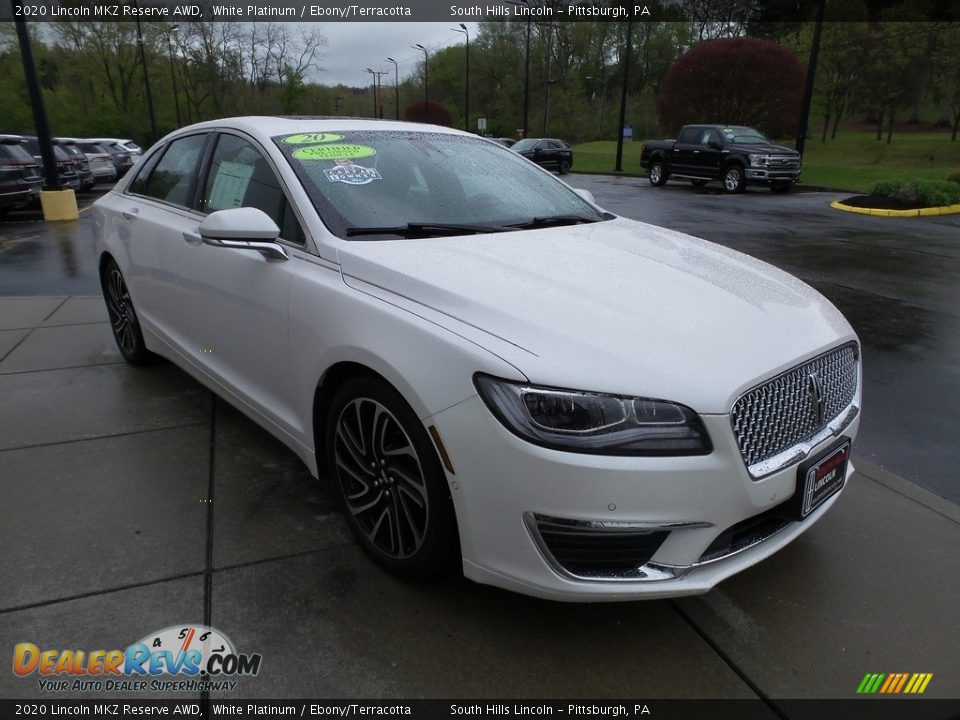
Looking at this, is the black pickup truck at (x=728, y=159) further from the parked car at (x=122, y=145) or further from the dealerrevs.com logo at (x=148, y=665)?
the dealerrevs.com logo at (x=148, y=665)

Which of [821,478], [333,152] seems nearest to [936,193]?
[821,478]

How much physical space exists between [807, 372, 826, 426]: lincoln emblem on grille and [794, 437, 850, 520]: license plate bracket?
12 centimetres

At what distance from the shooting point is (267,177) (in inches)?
125

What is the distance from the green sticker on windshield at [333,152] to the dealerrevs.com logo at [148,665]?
197 centimetres

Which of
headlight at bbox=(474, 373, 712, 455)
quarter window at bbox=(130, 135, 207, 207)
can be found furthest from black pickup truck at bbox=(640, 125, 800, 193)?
headlight at bbox=(474, 373, 712, 455)

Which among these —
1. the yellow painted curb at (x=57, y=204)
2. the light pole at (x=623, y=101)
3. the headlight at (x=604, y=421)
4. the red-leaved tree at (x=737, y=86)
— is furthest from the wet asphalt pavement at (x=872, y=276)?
the red-leaved tree at (x=737, y=86)

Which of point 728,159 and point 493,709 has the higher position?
point 728,159

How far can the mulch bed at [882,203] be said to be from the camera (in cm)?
1446

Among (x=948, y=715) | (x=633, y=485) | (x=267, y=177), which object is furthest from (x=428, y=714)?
(x=267, y=177)

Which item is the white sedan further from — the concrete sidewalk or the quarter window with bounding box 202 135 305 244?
the concrete sidewalk

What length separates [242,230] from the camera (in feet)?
9.07

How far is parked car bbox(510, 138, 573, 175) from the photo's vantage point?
30250 millimetres

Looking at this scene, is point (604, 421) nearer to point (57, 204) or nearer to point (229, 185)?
point (229, 185)

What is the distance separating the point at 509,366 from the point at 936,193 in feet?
51.8
